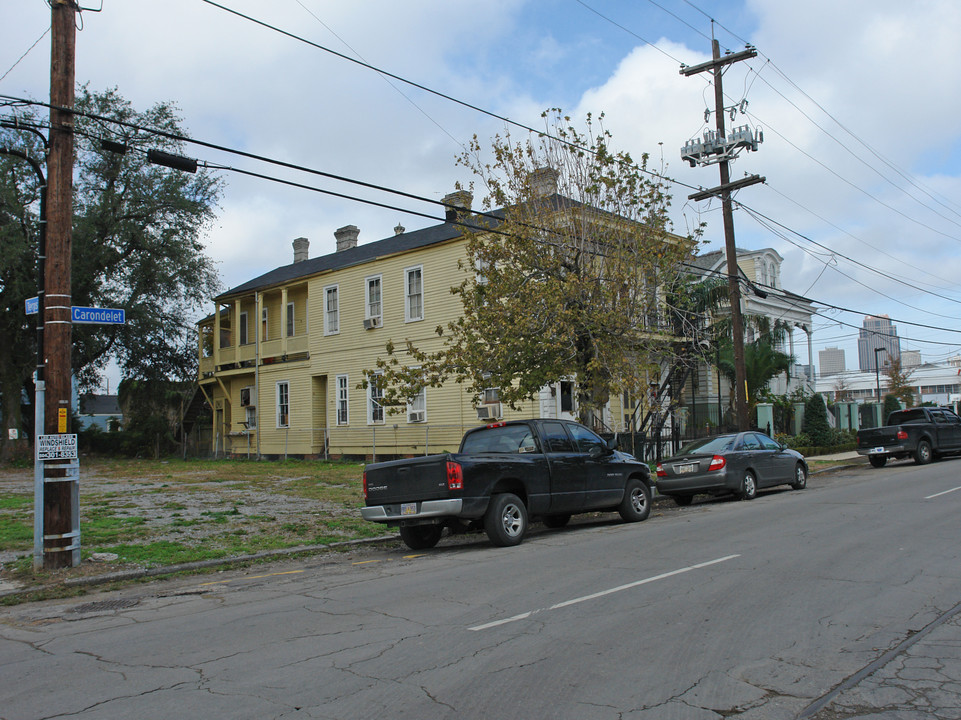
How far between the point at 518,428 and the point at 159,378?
3089 centimetres

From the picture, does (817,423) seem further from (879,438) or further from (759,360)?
(879,438)

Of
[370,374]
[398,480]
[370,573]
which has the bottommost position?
[370,573]

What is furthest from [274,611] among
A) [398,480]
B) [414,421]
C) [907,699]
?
[414,421]

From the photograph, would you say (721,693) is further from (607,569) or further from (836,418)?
(836,418)

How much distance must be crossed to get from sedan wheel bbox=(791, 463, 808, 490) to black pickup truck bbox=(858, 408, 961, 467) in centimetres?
681

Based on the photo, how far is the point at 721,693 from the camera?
15.9ft

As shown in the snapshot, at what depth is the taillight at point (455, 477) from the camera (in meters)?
10.6

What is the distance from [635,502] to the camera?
13758mm

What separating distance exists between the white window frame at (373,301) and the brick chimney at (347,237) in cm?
729

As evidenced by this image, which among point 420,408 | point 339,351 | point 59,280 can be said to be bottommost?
point 420,408

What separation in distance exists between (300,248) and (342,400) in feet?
40.1

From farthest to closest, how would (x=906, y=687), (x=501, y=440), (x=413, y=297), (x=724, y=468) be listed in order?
(x=413, y=297), (x=724, y=468), (x=501, y=440), (x=906, y=687)

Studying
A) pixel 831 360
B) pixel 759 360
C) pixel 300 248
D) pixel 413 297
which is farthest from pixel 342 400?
pixel 831 360

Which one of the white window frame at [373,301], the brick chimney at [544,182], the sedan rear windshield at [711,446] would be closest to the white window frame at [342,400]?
the white window frame at [373,301]
